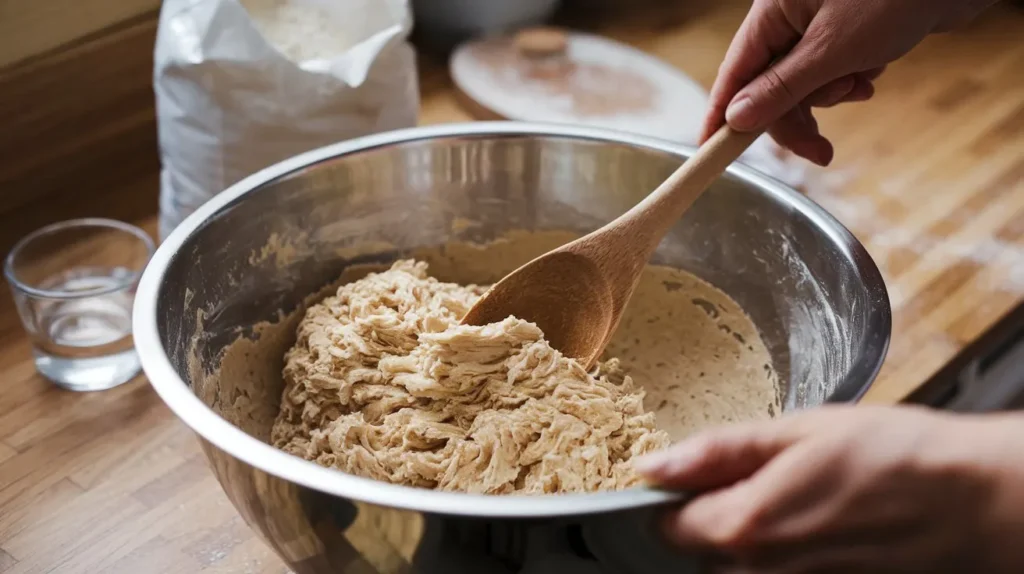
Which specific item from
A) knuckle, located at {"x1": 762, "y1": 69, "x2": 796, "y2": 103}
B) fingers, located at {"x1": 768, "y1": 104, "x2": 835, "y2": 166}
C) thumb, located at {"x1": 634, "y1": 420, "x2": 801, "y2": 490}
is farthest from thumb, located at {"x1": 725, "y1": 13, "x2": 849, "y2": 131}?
Answer: thumb, located at {"x1": 634, "y1": 420, "x2": 801, "y2": 490}

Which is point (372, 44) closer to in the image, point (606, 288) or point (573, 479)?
point (606, 288)

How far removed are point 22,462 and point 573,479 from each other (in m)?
0.54

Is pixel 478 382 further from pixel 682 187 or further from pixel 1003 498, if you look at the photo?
pixel 1003 498

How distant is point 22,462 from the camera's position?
3.00 ft

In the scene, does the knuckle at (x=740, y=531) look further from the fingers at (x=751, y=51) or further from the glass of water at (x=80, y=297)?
the glass of water at (x=80, y=297)

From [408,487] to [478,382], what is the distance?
0.71 feet

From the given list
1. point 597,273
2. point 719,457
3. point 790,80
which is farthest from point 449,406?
point 790,80

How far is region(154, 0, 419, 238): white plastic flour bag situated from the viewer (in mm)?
1059

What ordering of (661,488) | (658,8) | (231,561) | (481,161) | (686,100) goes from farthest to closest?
(658,8)
(686,100)
(481,161)
(231,561)
(661,488)

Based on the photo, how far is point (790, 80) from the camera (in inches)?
33.5

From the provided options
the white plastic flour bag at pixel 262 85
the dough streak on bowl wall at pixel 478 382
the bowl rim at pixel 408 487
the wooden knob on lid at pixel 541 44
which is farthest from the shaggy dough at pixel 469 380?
the wooden knob on lid at pixel 541 44

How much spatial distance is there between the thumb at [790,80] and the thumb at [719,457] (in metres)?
0.40

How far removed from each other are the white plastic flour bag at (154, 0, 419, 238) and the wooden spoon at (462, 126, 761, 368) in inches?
14.8

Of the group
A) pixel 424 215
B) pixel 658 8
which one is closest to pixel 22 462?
pixel 424 215
